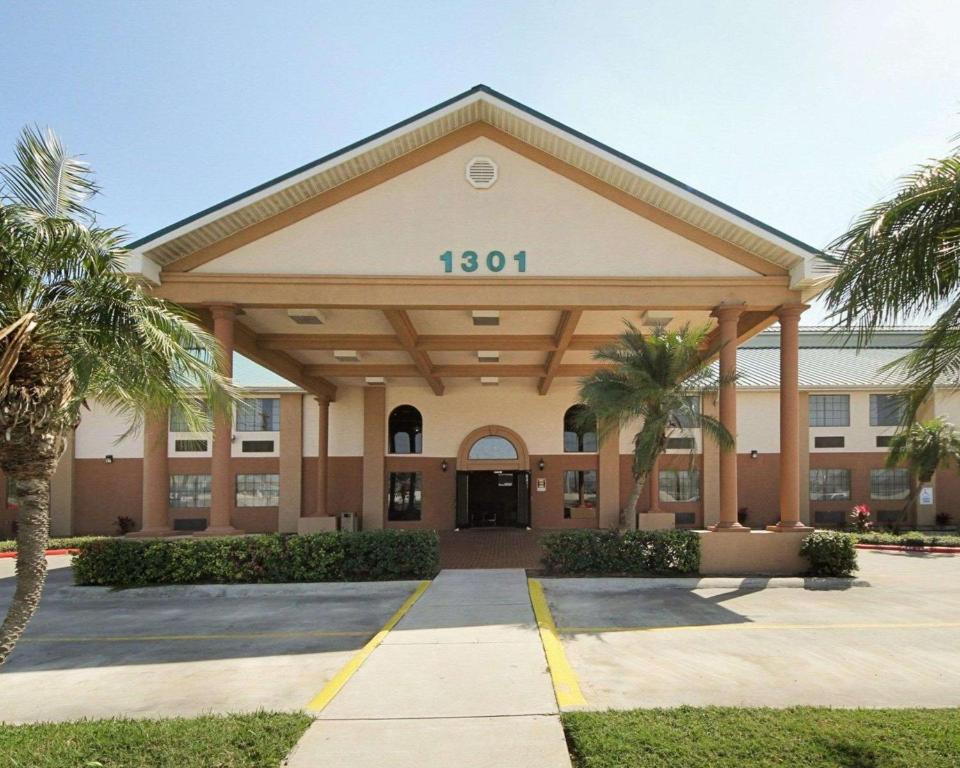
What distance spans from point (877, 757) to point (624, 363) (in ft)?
32.4

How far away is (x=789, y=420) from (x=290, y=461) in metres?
18.6

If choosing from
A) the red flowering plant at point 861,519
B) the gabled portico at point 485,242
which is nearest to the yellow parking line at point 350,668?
the gabled portico at point 485,242

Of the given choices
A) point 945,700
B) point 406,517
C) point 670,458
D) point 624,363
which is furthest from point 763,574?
point 406,517

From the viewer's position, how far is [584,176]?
14594mm

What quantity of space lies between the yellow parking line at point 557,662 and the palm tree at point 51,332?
4959 millimetres

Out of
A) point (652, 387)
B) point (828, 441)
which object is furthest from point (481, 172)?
point (828, 441)

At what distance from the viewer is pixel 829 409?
92.5 ft

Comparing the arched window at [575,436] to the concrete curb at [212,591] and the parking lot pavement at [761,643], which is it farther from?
the concrete curb at [212,591]

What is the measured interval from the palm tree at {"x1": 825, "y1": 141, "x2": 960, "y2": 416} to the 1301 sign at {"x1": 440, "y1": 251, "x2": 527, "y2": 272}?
25.8 feet

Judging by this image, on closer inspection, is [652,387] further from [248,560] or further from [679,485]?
[679,485]

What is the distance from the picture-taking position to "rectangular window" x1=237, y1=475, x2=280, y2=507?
2697cm

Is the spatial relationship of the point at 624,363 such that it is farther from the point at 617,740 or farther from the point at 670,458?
the point at 670,458

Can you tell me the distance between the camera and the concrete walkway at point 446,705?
5.50 meters

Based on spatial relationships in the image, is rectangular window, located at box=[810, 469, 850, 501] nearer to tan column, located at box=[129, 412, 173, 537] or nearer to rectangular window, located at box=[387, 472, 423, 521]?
rectangular window, located at box=[387, 472, 423, 521]
